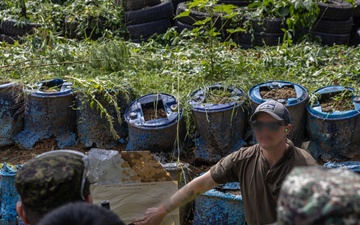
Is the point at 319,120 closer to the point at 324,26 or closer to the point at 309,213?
the point at 324,26

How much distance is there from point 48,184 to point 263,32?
6008 millimetres

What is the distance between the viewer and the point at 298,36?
8.27m

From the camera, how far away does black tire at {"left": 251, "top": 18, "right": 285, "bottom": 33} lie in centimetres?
824

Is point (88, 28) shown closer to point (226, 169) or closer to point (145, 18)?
point (145, 18)

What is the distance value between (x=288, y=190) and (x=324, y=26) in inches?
270

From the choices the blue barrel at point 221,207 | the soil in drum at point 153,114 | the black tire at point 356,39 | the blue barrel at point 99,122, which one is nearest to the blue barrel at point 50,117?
the blue barrel at point 99,122

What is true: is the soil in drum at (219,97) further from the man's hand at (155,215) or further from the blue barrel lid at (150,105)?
the man's hand at (155,215)

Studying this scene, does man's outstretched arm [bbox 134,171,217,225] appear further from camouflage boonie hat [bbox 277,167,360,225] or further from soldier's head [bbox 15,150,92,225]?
camouflage boonie hat [bbox 277,167,360,225]

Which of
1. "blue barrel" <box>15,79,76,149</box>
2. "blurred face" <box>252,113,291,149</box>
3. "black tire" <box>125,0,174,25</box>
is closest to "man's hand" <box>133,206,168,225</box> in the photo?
"blurred face" <box>252,113,291,149</box>

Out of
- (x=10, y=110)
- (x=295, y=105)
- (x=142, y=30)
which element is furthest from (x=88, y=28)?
(x=295, y=105)

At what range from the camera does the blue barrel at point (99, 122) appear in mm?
6207

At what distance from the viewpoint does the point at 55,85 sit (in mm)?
6641

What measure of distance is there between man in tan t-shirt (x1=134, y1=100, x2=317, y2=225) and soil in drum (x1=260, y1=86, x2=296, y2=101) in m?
1.72

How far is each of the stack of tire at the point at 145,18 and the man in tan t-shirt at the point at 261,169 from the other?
4.76 metres
